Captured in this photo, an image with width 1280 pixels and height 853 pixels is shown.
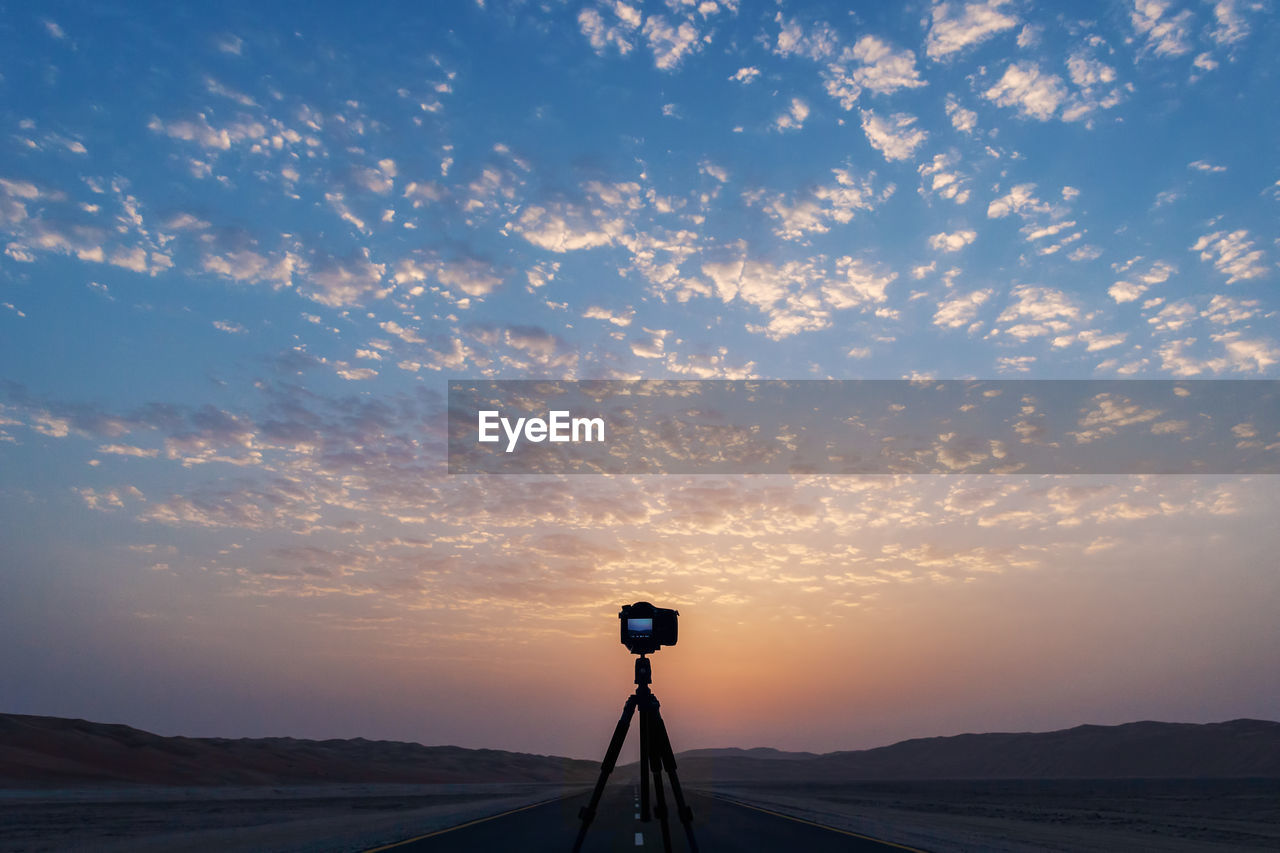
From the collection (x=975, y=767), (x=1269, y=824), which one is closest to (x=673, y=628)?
(x=1269, y=824)

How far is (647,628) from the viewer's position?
11.2 metres

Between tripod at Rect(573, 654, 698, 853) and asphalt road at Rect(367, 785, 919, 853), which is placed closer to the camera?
tripod at Rect(573, 654, 698, 853)

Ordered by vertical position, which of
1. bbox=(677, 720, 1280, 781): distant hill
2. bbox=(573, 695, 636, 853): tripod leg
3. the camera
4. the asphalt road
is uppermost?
the camera

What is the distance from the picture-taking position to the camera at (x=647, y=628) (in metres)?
11.2

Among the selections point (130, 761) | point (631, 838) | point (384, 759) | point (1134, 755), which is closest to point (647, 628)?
point (631, 838)

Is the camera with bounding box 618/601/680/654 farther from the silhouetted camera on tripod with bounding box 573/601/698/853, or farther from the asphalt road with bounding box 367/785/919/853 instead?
the asphalt road with bounding box 367/785/919/853

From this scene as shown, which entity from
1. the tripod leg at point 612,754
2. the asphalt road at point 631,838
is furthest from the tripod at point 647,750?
the asphalt road at point 631,838

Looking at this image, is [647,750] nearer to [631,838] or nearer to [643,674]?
[643,674]

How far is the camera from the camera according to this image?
11219 mm

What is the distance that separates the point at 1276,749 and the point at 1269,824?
433 feet

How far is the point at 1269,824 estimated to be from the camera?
37.0 metres

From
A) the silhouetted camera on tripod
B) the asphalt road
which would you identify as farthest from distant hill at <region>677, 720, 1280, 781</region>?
the silhouetted camera on tripod

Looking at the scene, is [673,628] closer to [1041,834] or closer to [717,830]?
[717,830]

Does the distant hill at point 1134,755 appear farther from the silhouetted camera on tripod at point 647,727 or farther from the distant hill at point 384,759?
the silhouetted camera on tripod at point 647,727
